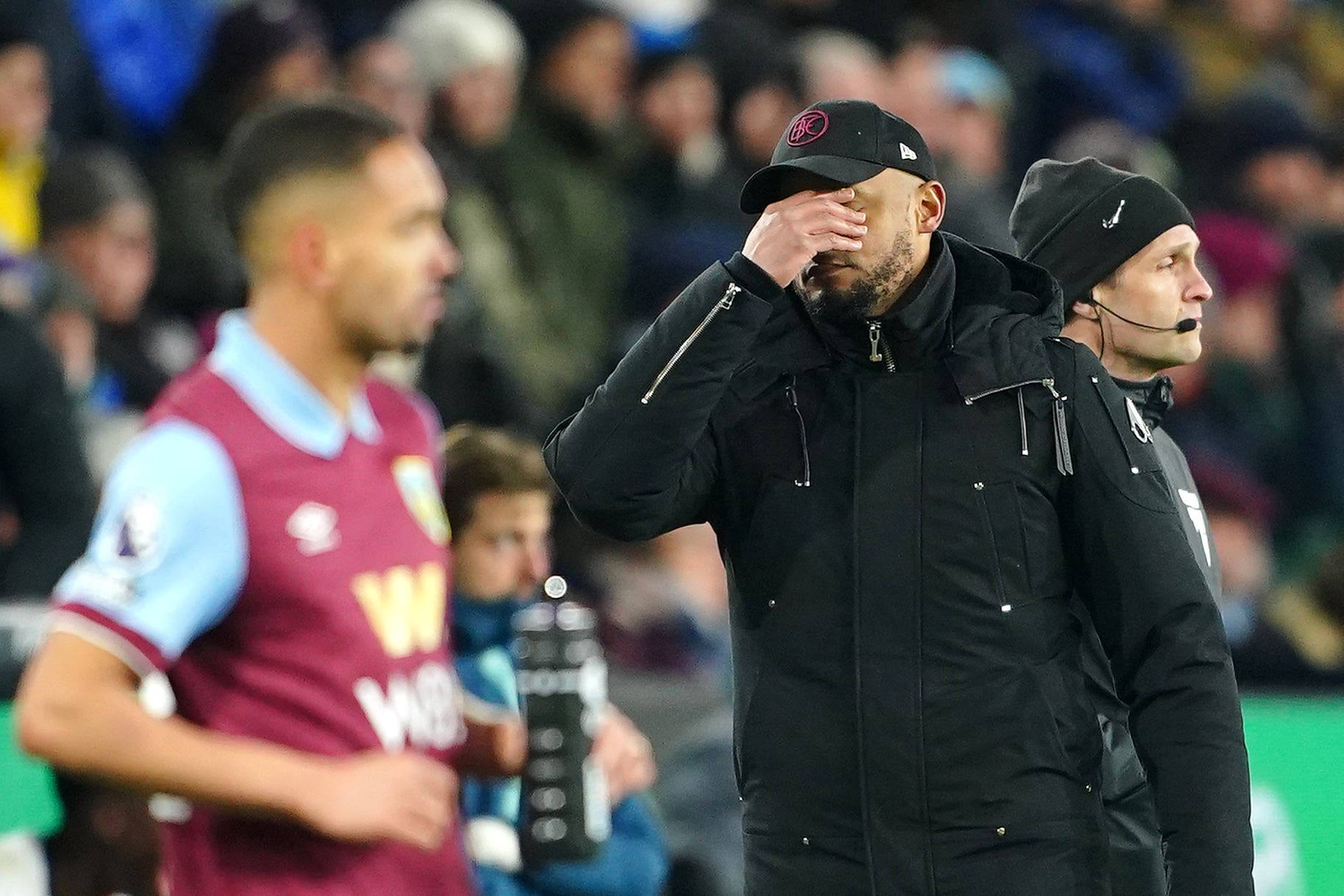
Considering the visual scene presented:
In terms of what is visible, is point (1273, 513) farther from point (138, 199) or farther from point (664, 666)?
point (138, 199)

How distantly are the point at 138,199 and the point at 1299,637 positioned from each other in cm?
437

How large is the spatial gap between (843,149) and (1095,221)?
803 mm

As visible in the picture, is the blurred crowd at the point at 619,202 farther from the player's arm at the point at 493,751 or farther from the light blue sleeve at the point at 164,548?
the light blue sleeve at the point at 164,548

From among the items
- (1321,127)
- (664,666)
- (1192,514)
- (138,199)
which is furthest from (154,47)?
(1321,127)

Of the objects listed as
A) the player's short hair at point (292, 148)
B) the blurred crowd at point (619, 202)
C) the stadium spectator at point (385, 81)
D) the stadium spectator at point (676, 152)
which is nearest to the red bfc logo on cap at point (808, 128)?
the player's short hair at point (292, 148)

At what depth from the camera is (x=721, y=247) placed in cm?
782

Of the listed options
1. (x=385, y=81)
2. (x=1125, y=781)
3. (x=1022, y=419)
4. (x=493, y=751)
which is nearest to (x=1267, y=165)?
(x=385, y=81)

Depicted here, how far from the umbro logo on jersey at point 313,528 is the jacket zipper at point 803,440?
0.81m

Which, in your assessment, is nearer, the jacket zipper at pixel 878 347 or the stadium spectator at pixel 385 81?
the jacket zipper at pixel 878 347

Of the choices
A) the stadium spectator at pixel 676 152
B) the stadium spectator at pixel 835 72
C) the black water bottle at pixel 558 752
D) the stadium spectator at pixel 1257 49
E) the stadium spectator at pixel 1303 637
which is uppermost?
the stadium spectator at pixel 1257 49

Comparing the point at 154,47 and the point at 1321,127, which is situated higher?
the point at 1321,127

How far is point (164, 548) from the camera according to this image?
2.68 metres

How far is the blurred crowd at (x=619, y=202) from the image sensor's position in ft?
20.3

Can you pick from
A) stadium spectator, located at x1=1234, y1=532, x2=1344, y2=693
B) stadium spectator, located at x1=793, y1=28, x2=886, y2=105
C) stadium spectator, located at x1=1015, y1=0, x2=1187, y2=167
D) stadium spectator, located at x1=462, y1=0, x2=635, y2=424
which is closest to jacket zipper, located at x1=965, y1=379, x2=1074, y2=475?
stadium spectator, located at x1=462, y1=0, x2=635, y2=424
